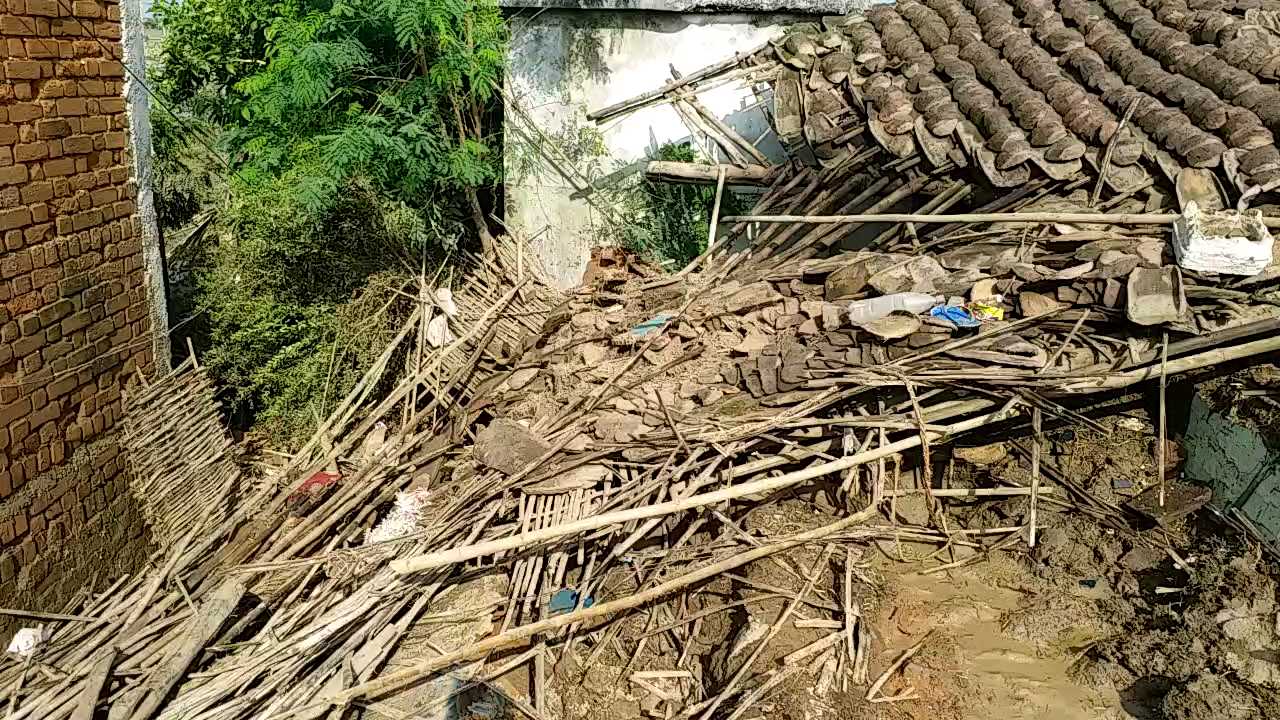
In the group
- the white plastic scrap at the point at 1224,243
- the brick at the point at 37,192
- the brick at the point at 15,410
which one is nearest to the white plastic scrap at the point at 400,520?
the brick at the point at 15,410

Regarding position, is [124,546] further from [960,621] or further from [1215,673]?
[1215,673]

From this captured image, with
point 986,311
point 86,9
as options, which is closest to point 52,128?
point 86,9

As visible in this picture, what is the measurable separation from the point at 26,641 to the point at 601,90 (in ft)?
20.3

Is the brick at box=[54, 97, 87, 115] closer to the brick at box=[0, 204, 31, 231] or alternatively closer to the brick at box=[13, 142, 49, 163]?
the brick at box=[13, 142, 49, 163]

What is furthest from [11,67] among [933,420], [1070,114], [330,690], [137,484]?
[1070,114]

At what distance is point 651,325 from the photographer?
6703 mm

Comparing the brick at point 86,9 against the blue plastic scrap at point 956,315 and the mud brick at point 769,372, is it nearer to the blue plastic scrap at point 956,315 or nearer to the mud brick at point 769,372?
the mud brick at point 769,372

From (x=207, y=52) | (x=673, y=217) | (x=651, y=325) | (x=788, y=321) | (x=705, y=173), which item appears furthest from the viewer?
(x=207, y=52)

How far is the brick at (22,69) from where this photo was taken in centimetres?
459

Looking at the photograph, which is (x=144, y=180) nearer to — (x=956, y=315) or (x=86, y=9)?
(x=86, y=9)

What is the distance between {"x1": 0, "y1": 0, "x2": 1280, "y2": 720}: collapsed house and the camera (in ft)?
15.3

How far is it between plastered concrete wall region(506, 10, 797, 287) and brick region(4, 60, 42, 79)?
4.12 metres

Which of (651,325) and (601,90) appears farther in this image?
(601,90)

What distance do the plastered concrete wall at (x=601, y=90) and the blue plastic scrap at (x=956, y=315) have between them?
3.23m
